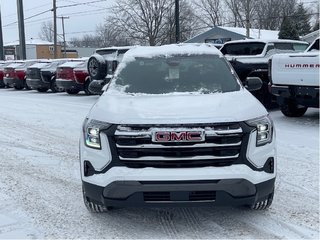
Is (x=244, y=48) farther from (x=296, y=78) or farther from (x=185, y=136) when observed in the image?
(x=185, y=136)

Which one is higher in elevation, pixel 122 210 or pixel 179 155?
pixel 179 155

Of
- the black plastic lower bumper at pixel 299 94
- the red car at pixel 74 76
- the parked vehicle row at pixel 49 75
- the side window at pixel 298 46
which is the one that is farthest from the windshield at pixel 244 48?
the red car at pixel 74 76

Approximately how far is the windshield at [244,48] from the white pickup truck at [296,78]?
2.38 meters

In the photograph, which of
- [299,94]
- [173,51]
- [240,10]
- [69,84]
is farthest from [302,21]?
[173,51]

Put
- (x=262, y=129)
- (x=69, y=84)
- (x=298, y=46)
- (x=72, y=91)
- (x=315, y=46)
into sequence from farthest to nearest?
(x=72, y=91), (x=69, y=84), (x=298, y=46), (x=315, y=46), (x=262, y=129)

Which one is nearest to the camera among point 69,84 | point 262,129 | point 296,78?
point 262,129

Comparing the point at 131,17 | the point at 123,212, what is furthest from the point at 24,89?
the point at 131,17

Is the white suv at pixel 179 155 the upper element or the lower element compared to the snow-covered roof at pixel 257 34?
lower

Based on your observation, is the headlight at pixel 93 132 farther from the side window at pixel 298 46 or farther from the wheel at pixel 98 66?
the wheel at pixel 98 66

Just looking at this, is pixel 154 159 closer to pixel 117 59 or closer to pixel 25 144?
pixel 25 144

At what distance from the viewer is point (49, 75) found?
18.9 metres

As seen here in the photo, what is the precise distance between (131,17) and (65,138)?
4861 cm

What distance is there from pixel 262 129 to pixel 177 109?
792 millimetres

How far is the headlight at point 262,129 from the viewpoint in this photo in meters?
3.91
